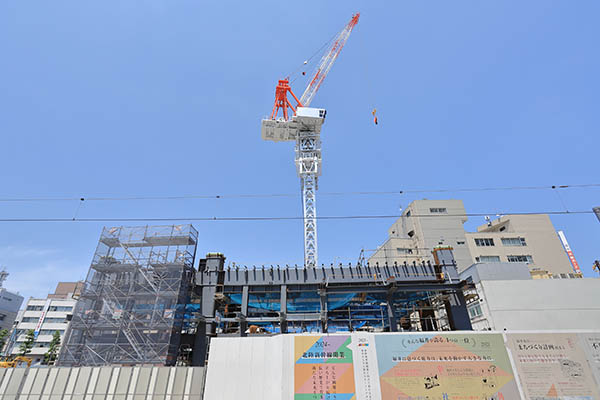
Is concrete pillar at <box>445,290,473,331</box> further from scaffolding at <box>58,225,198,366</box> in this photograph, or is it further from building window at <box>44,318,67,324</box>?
building window at <box>44,318,67,324</box>

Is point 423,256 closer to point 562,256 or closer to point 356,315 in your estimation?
point 562,256

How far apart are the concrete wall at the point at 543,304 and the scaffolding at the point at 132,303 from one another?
30.9 meters

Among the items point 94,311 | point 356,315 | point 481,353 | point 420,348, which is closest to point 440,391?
point 420,348

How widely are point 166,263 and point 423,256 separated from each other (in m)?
49.2

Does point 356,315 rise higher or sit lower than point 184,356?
higher

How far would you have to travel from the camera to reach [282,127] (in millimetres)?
56094

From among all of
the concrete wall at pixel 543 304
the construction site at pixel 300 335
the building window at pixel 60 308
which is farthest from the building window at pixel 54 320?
the concrete wall at pixel 543 304

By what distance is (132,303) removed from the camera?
21.6 m

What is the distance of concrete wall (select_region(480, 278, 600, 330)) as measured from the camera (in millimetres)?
28062

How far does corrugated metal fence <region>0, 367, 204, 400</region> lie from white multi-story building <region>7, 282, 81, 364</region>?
203ft

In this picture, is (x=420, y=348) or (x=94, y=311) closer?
(x=420, y=348)

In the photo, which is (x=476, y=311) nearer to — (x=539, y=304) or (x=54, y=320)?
(x=539, y=304)

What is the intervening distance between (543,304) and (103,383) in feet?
125

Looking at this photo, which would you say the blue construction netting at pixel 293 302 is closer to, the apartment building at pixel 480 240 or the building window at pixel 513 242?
the apartment building at pixel 480 240
